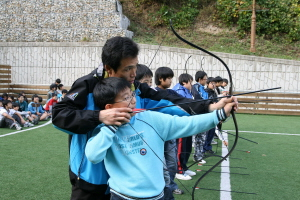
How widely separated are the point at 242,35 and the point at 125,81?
18096 millimetres

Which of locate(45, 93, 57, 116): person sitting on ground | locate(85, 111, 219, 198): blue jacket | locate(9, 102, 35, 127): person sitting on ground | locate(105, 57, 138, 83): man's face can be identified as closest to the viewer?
locate(85, 111, 219, 198): blue jacket

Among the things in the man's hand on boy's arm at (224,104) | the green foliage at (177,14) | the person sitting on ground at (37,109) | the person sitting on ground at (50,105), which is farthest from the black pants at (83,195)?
the green foliage at (177,14)

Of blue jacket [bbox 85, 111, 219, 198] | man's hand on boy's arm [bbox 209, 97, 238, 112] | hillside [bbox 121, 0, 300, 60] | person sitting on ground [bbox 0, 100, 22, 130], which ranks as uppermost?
hillside [bbox 121, 0, 300, 60]

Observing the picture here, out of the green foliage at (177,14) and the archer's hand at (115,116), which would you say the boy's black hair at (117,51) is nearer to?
the archer's hand at (115,116)

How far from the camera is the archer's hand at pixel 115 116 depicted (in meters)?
1.92

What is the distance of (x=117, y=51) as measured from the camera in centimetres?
215

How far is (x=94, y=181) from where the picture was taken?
2158 millimetres

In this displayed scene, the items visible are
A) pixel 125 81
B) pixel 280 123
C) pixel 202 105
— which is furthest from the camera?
pixel 280 123

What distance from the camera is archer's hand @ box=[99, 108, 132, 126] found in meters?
1.92

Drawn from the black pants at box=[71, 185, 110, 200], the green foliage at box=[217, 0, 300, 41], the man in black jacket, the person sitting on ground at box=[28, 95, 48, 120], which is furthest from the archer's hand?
the green foliage at box=[217, 0, 300, 41]

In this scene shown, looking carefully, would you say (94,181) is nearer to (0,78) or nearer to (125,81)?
(125,81)

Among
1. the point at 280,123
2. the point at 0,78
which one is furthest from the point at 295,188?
the point at 0,78

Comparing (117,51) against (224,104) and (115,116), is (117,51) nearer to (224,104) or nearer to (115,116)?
(115,116)

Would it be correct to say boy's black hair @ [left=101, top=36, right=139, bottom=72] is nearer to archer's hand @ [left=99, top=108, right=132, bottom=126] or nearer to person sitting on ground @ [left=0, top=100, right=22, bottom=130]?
archer's hand @ [left=99, top=108, right=132, bottom=126]
